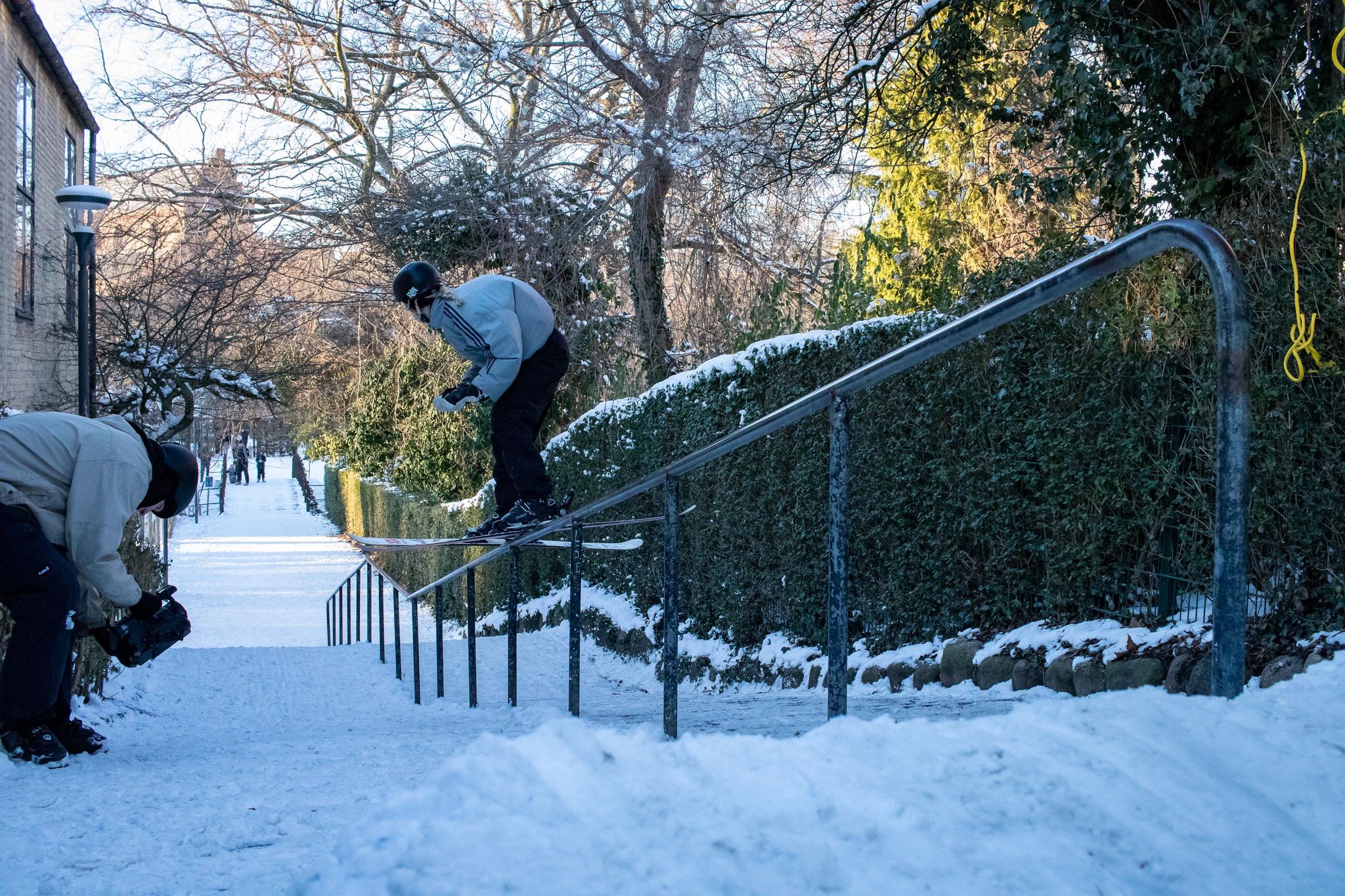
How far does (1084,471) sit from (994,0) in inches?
158

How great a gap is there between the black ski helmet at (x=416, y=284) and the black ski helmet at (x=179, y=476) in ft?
5.18

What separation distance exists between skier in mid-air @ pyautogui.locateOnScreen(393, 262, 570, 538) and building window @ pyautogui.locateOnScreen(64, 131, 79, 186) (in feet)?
54.5

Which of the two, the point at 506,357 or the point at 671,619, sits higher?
the point at 506,357

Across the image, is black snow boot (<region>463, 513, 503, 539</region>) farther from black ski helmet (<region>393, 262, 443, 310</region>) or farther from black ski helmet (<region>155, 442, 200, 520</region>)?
black ski helmet (<region>155, 442, 200, 520</region>)

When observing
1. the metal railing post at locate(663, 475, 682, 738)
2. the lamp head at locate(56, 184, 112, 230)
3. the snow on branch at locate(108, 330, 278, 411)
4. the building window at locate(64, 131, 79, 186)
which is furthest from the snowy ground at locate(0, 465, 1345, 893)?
the building window at locate(64, 131, 79, 186)

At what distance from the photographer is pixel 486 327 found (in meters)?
6.18

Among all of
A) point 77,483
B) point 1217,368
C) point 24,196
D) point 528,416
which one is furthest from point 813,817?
point 24,196

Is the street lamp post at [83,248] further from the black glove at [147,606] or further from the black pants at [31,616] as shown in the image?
the black pants at [31,616]

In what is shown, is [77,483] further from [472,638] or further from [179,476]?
[472,638]

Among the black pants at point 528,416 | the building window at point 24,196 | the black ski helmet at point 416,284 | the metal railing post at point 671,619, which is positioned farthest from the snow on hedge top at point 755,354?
the building window at point 24,196

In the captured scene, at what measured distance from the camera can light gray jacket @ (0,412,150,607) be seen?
14.4 ft

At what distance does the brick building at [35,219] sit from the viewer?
15297 millimetres

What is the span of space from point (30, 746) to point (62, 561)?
72cm

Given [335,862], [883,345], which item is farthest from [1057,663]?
[335,862]
